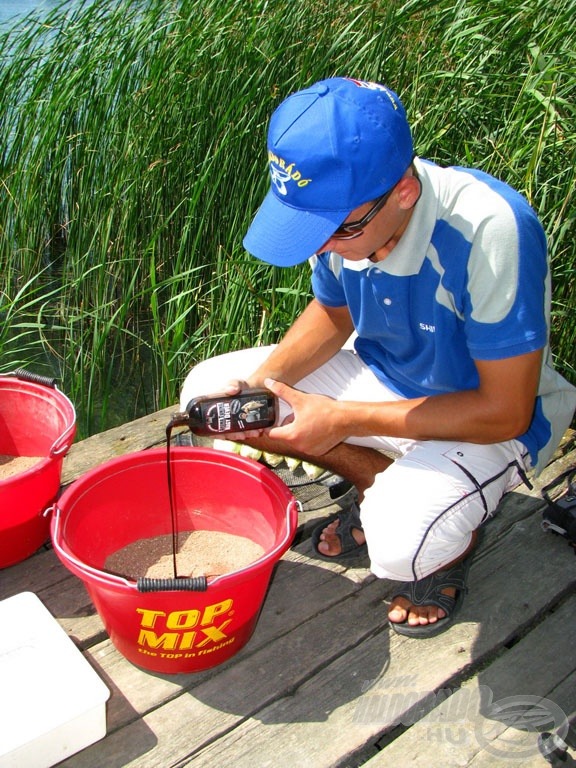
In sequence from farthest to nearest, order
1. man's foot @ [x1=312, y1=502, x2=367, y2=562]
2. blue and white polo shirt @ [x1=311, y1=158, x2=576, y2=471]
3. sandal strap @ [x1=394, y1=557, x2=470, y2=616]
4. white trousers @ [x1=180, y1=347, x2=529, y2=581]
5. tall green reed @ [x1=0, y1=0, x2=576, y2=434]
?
tall green reed @ [x1=0, y1=0, x2=576, y2=434] < man's foot @ [x1=312, y1=502, x2=367, y2=562] < sandal strap @ [x1=394, y1=557, x2=470, y2=616] < white trousers @ [x1=180, y1=347, x2=529, y2=581] < blue and white polo shirt @ [x1=311, y1=158, x2=576, y2=471]

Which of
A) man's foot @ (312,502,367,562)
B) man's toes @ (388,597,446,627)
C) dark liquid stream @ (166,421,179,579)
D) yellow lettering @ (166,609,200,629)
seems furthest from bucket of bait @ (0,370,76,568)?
man's toes @ (388,597,446,627)

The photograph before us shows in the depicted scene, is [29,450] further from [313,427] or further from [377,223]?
[377,223]

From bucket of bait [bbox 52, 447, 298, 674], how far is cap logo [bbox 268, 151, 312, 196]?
0.58 metres

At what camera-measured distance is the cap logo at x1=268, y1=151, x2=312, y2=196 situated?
1.44 m

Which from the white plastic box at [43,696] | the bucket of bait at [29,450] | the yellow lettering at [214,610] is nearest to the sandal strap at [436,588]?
the yellow lettering at [214,610]

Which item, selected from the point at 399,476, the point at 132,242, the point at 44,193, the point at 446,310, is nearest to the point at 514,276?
the point at 446,310

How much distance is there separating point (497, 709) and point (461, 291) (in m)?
0.78

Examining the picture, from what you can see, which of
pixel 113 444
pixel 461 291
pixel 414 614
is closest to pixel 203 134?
pixel 113 444

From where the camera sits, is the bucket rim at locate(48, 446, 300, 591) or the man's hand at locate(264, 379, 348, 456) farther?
the man's hand at locate(264, 379, 348, 456)

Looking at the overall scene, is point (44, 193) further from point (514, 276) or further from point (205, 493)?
→ point (514, 276)

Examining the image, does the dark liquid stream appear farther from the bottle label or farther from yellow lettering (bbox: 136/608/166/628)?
yellow lettering (bbox: 136/608/166/628)

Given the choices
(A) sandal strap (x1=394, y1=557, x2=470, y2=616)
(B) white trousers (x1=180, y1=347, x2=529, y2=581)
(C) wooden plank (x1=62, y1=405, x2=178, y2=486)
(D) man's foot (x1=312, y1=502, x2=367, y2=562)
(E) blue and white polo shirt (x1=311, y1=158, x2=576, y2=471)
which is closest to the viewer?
(E) blue and white polo shirt (x1=311, y1=158, x2=576, y2=471)

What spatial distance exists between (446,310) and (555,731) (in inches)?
31.4

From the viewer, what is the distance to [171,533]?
6.32 ft
